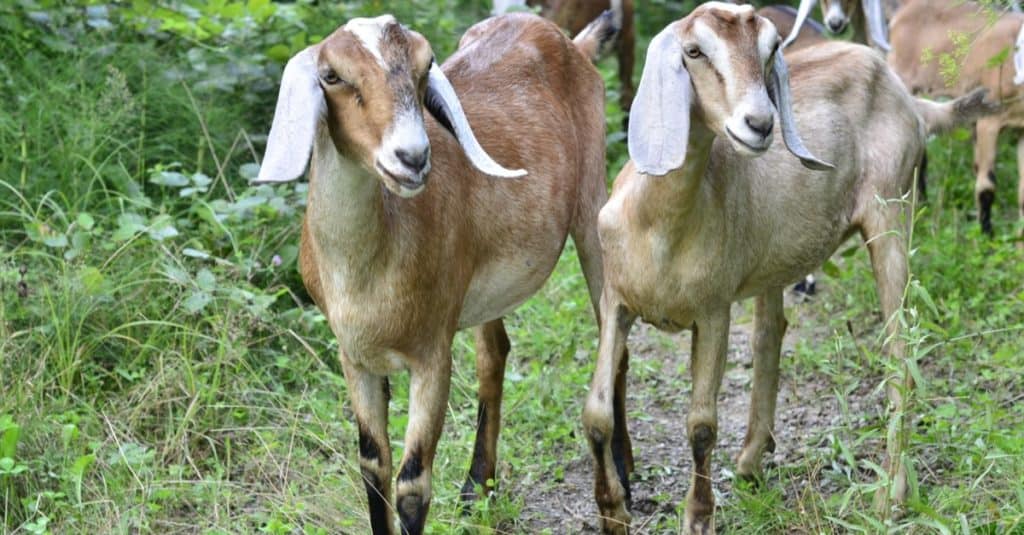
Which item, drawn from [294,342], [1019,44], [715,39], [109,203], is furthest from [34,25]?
[1019,44]

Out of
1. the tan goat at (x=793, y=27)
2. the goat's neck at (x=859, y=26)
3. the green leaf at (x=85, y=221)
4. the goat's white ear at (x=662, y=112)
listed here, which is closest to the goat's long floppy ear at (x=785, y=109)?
the goat's white ear at (x=662, y=112)

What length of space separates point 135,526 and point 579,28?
5.95 m

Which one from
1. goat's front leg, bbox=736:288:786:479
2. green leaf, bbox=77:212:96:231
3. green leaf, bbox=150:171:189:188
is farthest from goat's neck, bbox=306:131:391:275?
green leaf, bbox=150:171:189:188

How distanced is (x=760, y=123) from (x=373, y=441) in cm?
152

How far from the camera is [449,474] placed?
5.35 metres

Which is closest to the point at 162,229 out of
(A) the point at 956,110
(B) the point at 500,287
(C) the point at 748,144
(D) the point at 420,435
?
(B) the point at 500,287

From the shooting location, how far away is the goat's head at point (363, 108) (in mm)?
3711

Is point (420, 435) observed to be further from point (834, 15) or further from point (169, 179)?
point (834, 15)

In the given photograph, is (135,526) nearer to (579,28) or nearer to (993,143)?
(993,143)

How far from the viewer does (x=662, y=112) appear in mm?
4102

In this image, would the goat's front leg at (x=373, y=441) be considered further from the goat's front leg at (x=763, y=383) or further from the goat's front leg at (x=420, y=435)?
the goat's front leg at (x=763, y=383)

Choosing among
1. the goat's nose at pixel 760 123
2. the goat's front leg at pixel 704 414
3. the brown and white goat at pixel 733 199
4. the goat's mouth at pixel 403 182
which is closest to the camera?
the goat's mouth at pixel 403 182

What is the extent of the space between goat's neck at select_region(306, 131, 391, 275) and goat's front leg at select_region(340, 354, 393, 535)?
1.37ft

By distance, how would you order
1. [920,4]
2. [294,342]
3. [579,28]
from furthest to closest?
[579,28] → [920,4] → [294,342]
